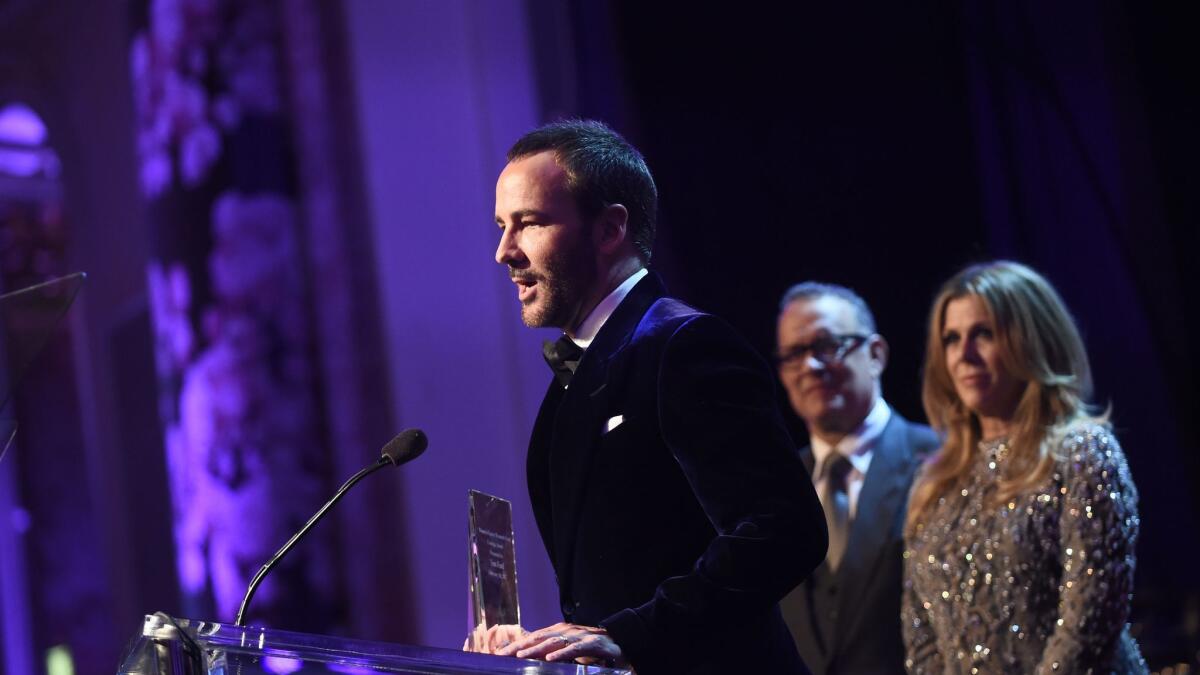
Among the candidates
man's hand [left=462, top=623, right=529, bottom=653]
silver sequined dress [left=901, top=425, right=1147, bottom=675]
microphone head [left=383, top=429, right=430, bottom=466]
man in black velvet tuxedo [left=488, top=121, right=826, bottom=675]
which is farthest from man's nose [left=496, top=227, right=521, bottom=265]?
silver sequined dress [left=901, top=425, right=1147, bottom=675]

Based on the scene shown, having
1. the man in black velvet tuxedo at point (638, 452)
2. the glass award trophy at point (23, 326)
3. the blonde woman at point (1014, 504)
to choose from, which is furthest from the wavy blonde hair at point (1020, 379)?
the glass award trophy at point (23, 326)

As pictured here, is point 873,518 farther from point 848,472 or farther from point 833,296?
point 833,296

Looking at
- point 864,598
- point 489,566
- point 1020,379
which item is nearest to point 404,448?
point 489,566

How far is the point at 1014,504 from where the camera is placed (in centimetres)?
276

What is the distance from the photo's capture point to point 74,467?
684 centimetres

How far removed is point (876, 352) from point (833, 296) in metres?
0.17

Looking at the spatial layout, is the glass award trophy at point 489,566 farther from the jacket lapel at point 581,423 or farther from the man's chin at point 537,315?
the man's chin at point 537,315

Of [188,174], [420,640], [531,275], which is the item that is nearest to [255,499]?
[420,640]

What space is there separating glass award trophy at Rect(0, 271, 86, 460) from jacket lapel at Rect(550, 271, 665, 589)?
0.65m

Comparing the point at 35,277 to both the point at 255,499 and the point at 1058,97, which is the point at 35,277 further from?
the point at 1058,97

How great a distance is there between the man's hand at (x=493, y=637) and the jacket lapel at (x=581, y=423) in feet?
0.40

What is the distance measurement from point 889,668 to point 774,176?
4.27ft

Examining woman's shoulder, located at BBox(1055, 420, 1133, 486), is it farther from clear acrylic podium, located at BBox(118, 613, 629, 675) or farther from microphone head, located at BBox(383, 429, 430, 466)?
clear acrylic podium, located at BBox(118, 613, 629, 675)

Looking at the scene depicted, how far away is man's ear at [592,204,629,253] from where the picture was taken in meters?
1.88
